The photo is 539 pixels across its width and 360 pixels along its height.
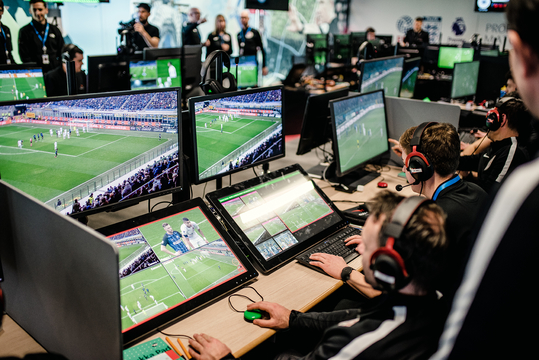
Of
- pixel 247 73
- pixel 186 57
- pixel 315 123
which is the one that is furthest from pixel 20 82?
pixel 247 73

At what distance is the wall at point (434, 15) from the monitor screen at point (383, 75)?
7.30 m


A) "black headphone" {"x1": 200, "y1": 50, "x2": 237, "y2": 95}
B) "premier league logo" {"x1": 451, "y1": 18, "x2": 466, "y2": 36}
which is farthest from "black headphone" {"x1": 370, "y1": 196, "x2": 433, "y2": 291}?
"premier league logo" {"x1": 451, "y1": 18, "x2": 466, "y2": 36}

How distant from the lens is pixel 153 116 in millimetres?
1458

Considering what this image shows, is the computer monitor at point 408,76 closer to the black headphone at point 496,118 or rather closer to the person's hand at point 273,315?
the black headphone at point 496,118

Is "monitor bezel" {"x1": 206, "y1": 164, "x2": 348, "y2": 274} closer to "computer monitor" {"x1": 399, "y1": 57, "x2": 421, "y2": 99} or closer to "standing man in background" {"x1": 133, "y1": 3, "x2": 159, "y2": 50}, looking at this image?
"computer monitor" {"x1": 399, "y1": 57, "x2": 421, "y2": 99}

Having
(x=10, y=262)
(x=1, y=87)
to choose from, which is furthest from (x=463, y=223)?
(x=1, y=87)

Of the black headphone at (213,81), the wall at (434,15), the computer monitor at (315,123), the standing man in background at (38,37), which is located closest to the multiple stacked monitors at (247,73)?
the standing man in background at (38,37)

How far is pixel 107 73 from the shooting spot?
3314mm

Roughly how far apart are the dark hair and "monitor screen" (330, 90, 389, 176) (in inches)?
59.5

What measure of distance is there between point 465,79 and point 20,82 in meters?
4.59

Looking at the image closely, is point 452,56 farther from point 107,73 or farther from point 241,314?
point 241,314

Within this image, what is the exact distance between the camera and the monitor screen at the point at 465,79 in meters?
4.61

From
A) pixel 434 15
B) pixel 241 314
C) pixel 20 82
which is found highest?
pixel 434 15

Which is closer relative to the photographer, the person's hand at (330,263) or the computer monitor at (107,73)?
the person's hand at (330,263)
